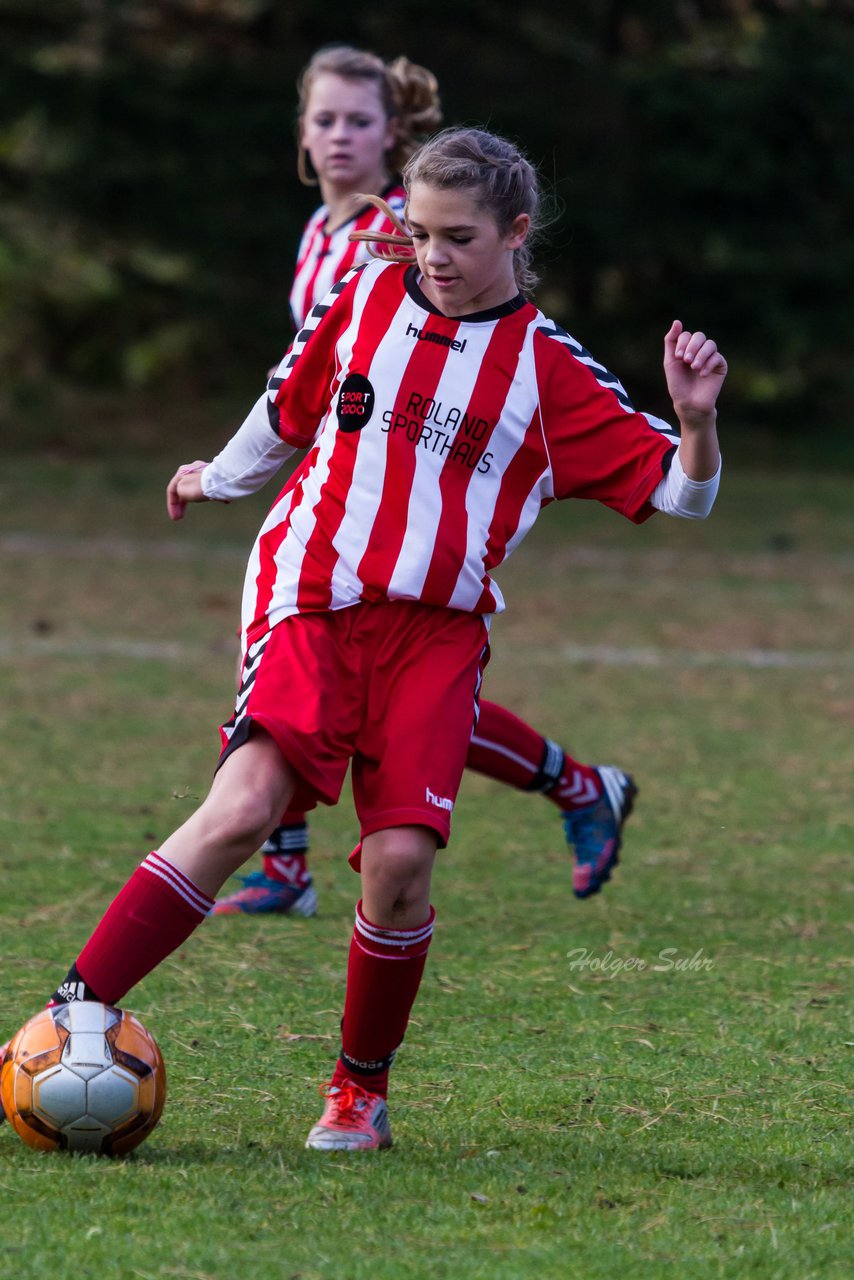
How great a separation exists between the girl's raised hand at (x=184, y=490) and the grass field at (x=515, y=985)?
61 centimetres

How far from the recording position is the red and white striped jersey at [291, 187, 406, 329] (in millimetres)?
5328

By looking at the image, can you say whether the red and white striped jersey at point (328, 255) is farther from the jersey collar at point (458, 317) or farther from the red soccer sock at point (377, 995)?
the red soccer sock at point (377, 995)

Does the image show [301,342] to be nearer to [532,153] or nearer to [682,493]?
[682,493]

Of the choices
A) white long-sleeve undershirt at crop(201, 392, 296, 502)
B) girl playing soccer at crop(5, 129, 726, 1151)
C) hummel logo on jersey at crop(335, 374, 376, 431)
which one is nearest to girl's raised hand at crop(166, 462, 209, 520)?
white long-sleeve undershirt at crop(201, 392, 296, 502)

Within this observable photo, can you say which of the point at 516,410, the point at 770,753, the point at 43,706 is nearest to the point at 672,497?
the point at 516,410

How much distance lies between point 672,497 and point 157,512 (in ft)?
34.8

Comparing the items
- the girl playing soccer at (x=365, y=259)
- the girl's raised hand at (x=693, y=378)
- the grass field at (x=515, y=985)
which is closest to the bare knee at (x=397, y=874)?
the grass field at (x=515, y=985)

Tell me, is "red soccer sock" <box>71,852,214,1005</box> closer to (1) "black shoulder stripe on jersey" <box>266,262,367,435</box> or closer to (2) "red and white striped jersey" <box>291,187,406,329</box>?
(1) "black shoulder stripe on jersey" <box>266,262,367,435</box>

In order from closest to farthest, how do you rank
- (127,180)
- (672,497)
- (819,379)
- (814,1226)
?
(814,1226)
(672,497)
(127,180)
(819,379)

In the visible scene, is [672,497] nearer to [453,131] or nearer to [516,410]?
Result: [516,410]

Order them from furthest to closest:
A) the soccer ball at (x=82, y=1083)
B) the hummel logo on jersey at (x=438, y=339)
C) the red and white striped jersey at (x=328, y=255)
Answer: the red and white striped jersey at (x=328, y=255), the hummel logo on jersey at (x=438, y=339), the soccer ball at (x=82, y=1083)

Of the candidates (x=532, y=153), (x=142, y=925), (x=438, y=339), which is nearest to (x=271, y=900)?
(x=142, y=925)

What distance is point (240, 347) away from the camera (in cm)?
1733

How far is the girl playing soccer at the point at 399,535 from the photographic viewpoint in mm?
3254
